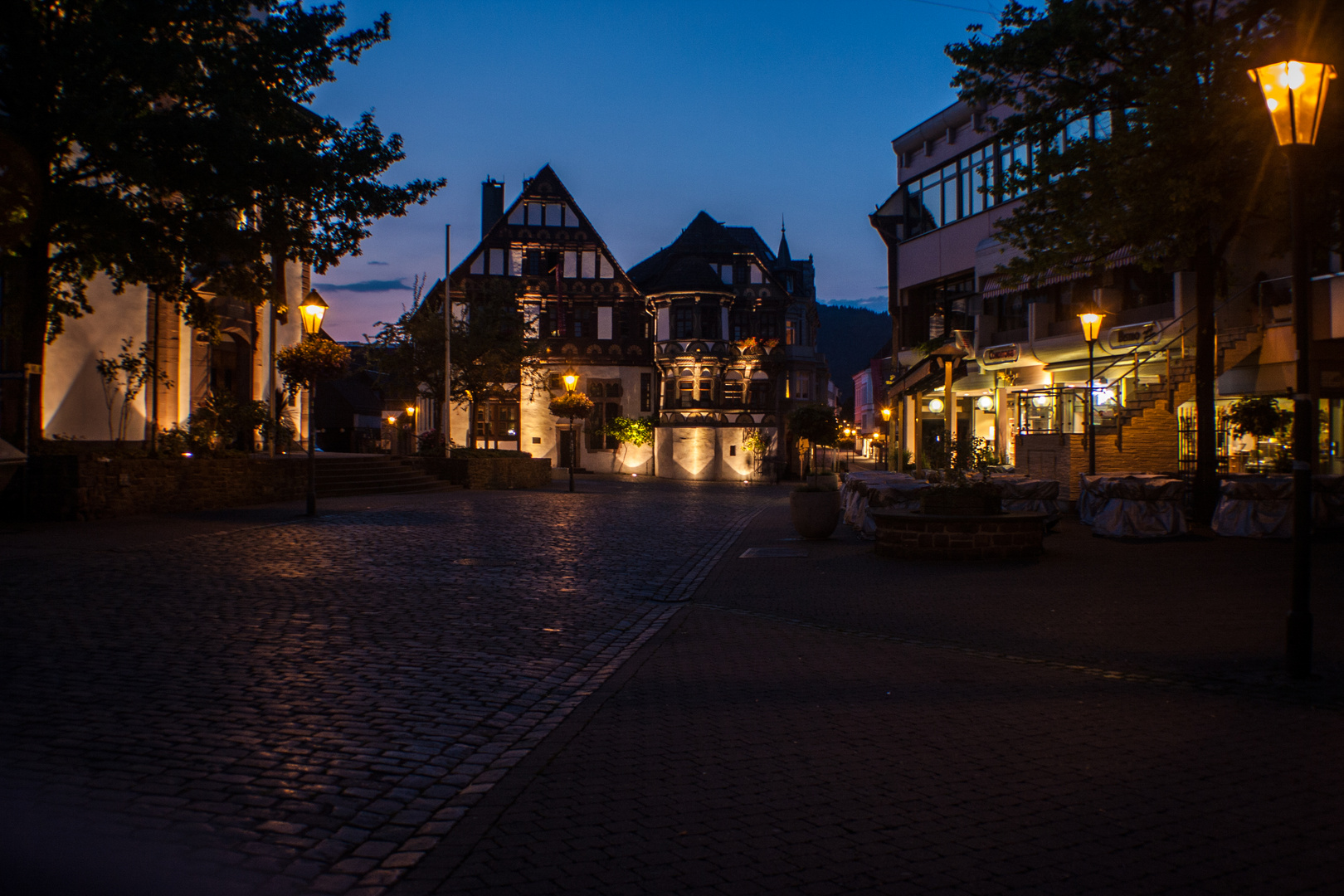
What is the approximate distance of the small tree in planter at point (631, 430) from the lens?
182ft

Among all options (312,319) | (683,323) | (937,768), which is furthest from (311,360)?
(683,323)

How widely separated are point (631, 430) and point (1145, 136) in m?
41.0

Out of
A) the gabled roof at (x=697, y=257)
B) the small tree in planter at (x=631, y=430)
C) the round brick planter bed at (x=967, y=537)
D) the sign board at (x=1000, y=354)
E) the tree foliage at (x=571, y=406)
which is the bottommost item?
the round brick planter bed at (x=967, y=537)

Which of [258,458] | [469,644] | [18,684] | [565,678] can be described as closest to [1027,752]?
[565,678]

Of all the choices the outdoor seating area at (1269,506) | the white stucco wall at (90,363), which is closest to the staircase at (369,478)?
the white stucco wall at (90,363)

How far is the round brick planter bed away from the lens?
13.4 metres

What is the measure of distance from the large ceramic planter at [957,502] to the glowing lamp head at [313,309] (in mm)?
13382

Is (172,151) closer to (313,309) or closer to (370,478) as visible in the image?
(313,309)

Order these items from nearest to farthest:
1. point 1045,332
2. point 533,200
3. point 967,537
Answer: point 967,537 < point 1045,332 < point 533,200

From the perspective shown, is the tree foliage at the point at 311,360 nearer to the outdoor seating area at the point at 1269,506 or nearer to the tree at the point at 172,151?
the tree at the point at 172,151

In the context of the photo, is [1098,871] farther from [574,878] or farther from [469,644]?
[469,644]

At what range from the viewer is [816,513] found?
1647 centimetres

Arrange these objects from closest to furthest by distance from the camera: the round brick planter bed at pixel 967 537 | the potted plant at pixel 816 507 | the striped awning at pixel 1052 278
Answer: the round brick planter bed at pixel 967 537 → the potted plant at pixel 816 507 → the striped awning at pixel 1052 278

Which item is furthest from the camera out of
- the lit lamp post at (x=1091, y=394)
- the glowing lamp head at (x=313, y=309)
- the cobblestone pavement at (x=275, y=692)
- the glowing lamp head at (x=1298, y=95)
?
the lit lamp post at (x=1091, y=394)
